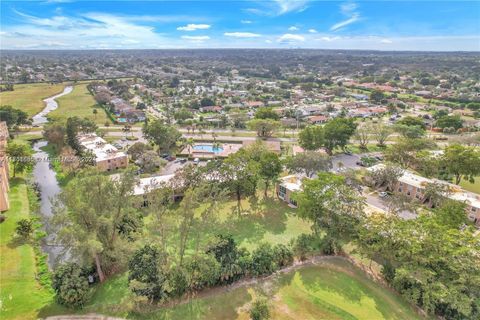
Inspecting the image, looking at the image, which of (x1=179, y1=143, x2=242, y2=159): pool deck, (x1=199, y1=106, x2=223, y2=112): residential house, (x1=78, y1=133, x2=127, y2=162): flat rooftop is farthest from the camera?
(x1=199, y1=106, x2=223, y2=112): residential house

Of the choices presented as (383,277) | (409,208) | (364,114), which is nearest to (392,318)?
(383,277)

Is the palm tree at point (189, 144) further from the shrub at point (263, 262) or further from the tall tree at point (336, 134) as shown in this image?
the shrub at point (263, 262)

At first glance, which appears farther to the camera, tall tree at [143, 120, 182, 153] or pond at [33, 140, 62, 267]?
tall tree at [143, 120, 182, 153]

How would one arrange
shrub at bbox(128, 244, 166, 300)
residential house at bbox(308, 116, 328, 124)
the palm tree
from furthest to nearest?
residential house at bbox(308, 116, 328, 124)
the palm tree
shrub at bbox(128, 244, 166, 300)

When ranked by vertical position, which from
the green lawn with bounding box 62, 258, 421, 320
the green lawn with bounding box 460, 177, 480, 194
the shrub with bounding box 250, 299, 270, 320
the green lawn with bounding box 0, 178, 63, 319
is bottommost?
the green lawn with bounding box 62, 258, 421, 320

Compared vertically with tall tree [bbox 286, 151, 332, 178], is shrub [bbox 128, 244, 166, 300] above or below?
below

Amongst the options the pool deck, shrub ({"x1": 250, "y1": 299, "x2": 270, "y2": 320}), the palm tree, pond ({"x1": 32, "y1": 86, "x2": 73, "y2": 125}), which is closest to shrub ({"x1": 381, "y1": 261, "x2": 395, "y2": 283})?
shrub ({"x1": 250, "y1": 299, "x2": 270, "y2": 320})

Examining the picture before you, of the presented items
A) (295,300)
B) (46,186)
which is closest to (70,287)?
(295,300)

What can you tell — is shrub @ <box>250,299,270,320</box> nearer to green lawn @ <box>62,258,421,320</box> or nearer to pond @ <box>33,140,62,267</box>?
green lawn @ <box>62,258,421,320</box>
